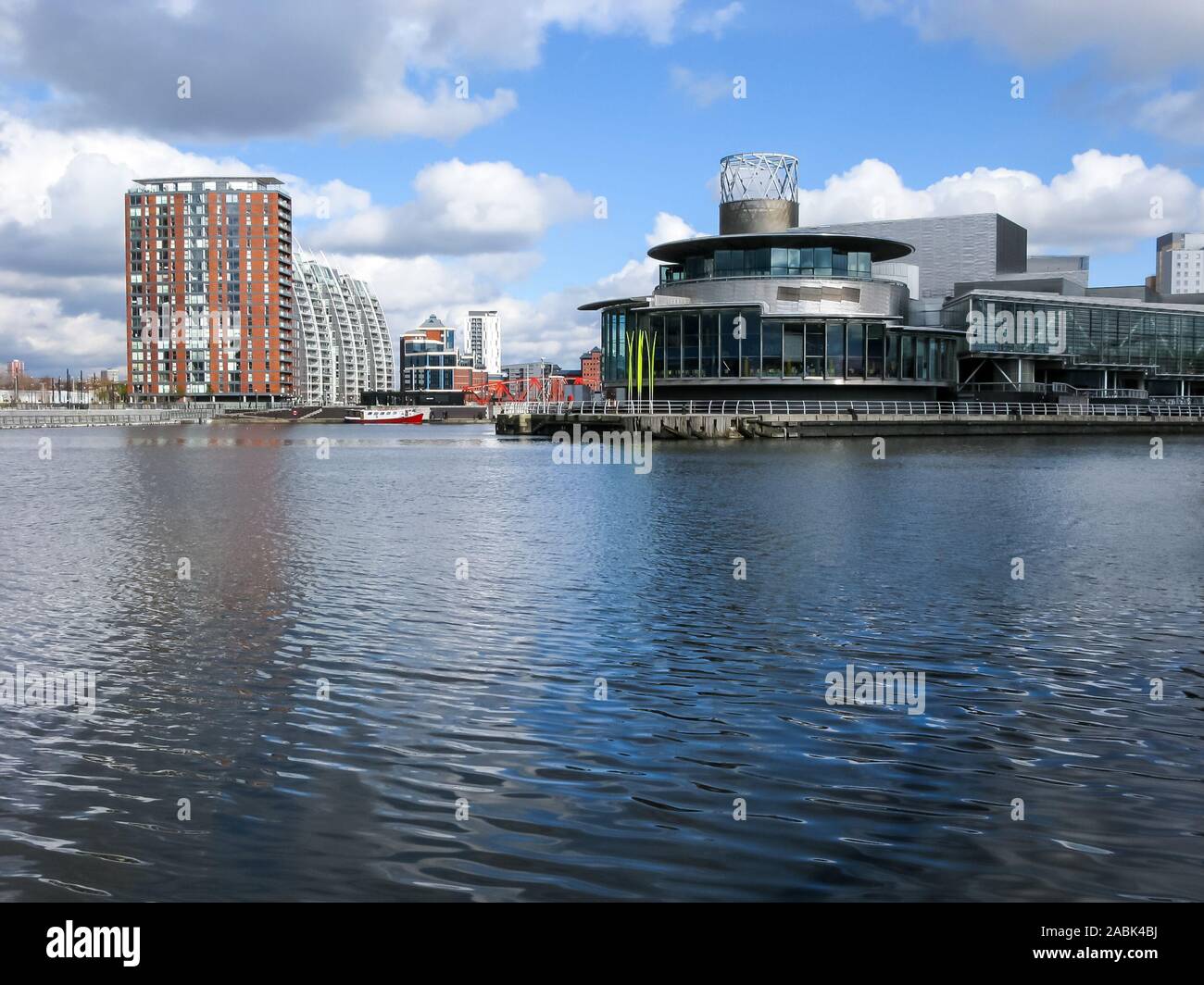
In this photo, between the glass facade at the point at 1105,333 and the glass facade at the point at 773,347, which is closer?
the glass facade at the point at 773,347

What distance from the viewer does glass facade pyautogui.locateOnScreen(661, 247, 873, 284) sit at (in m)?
108

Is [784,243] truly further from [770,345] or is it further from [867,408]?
[867,408]

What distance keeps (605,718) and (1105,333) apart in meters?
128

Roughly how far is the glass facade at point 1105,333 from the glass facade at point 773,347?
1194 cm

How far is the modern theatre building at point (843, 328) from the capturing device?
10488 centimetres

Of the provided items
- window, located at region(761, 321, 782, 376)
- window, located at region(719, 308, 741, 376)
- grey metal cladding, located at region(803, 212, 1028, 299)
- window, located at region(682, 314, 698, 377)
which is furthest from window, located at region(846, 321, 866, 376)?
grey metal cladding, located at region(803, 212, 1028, 299)

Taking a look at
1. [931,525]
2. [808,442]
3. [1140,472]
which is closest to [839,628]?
[931,525]

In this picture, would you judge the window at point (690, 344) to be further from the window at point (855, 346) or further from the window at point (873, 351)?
the window at point (873, 351)

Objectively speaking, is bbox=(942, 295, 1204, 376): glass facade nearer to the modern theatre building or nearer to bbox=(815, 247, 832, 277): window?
the modern theatre building

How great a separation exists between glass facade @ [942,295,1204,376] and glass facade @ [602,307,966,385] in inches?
470

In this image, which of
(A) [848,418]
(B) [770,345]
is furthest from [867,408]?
(B) [770,345]

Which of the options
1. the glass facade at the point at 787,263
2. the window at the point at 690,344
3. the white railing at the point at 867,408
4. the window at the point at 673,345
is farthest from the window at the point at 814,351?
the window at the point at 673,345

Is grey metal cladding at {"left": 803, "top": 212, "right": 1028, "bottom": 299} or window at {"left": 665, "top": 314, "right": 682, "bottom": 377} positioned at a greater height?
grey metal cladding at {"left": 803, "top": 212, "right": 1028, "bottom": 299}
